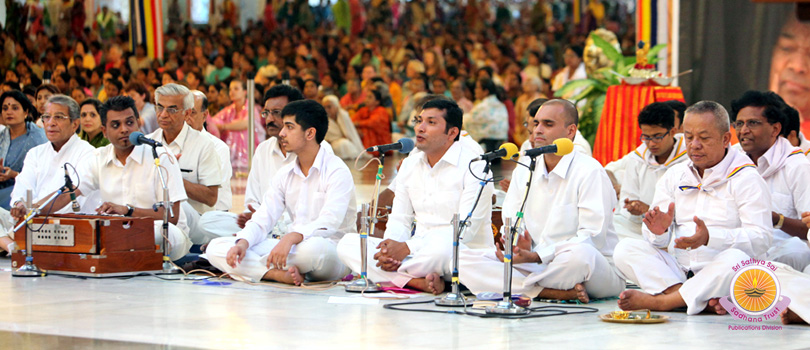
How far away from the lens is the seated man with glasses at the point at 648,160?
616cm

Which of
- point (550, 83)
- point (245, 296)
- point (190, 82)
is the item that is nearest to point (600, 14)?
point (550, 83)

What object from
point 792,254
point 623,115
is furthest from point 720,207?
point 623,115

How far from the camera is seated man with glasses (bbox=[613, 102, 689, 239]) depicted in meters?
6.16

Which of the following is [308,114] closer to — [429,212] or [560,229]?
[429,212]

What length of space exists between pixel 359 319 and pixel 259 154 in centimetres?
251

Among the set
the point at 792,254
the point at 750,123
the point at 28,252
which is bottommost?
the point at 28,252

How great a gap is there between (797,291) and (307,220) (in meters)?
2.71

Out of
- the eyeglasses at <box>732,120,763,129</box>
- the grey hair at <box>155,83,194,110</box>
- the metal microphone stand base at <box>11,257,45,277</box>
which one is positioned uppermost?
the grey hair at <box>155,83,194,110</box>

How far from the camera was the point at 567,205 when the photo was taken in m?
5.21

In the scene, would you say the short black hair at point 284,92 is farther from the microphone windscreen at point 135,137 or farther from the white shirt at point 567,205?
the white shirt at point 567,205

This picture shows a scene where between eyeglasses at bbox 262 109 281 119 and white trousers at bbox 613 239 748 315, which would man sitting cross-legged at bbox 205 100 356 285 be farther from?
white trousers at bbox 613 239 748 315

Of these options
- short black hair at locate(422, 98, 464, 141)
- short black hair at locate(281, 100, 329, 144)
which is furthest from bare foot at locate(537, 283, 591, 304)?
short black hair at locate(281, 100, 329, 144)

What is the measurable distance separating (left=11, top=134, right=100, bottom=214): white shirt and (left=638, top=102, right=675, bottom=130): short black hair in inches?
136

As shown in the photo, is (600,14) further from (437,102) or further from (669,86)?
(437,102)
